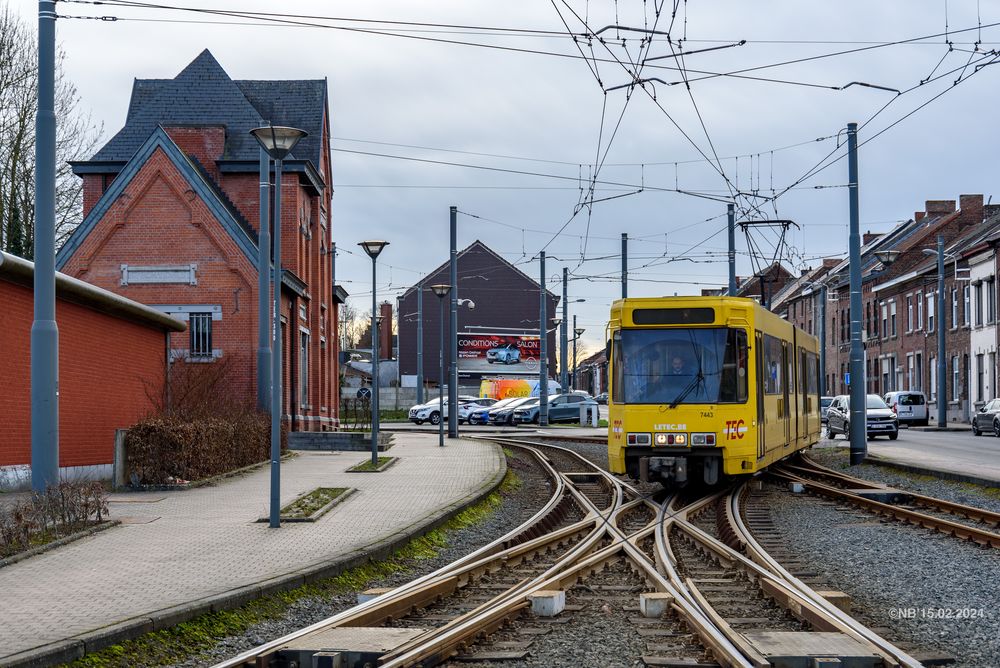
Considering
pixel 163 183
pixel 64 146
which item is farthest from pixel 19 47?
pixel 163 183

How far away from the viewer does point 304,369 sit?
39.4 m

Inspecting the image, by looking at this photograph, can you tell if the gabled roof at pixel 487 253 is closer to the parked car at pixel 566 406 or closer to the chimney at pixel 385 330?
the chimney at pixel 385 330

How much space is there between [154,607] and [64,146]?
1398 inches

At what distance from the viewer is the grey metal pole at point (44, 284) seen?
14227 millimetres

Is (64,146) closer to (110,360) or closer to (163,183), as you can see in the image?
(163,183)

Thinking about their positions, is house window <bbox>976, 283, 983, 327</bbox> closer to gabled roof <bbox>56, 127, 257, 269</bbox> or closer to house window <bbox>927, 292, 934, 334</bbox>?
house window <bbox>927, 292, 934, 334</bbox>

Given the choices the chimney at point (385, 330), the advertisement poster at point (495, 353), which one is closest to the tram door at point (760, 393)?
the advertisement poster at point (495, 353)

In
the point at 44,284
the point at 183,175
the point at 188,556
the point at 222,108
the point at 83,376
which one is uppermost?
the point at 222,108

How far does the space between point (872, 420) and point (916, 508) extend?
2560cm

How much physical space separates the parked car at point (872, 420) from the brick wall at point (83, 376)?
25.8 m

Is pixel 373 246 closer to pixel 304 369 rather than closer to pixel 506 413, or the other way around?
pixel 304 369

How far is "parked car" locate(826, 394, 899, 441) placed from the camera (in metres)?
43.0

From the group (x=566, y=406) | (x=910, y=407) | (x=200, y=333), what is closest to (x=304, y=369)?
(x=200, y=333)

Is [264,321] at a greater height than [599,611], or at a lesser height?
greater
